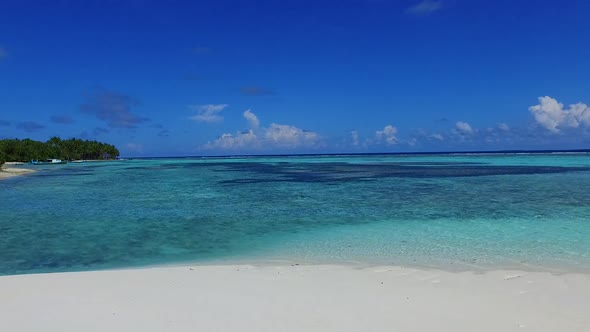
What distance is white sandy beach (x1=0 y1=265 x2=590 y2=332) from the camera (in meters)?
4.62

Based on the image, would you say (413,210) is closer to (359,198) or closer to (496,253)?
(359,198)

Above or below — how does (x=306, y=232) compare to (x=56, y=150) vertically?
below

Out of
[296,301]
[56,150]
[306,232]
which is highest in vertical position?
[56,150]

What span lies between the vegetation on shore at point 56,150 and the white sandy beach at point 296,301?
82844mm

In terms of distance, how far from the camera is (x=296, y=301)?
17.8 feet

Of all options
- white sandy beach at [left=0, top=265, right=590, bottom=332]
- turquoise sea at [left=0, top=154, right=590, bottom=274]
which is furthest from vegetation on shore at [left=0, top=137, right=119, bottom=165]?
white sandy beach at [left=0, top=265, right=590, bottom=332]

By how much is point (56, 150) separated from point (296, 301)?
127 metres

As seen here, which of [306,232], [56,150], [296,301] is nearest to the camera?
[296,301]

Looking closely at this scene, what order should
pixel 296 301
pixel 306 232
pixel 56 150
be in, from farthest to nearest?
pixel 56 150 → pixel 306 232 → pixel 296 301

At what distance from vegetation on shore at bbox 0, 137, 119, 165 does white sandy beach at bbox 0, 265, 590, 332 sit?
3262 inches

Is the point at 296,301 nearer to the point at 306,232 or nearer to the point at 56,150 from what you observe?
the point at 306,232

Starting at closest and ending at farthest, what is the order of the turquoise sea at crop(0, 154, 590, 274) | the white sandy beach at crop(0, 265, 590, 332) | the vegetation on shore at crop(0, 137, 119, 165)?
the white sandy beach at crop(0, 265, 590, 332)
the turquoise sea at crop(0, 154, 590, 274)
the vegetation on shore at crop(0, 137, 119, 165)

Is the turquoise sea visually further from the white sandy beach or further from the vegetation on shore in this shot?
the vegetation on shore

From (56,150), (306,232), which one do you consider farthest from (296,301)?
(56,150)
